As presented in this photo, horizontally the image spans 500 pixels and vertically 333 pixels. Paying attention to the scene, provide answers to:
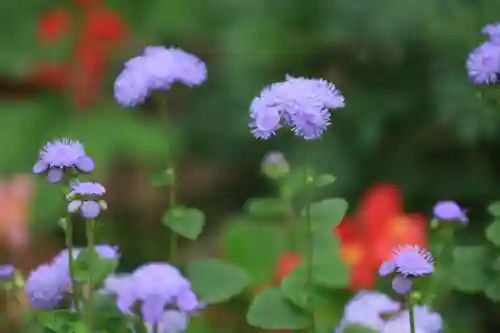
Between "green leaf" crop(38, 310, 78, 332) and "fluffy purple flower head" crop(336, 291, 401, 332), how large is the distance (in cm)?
18

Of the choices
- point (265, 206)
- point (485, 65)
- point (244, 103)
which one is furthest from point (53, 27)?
point (485, 65)

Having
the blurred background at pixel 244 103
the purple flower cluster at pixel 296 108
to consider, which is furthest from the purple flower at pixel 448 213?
the blurred background at pixel 244 103

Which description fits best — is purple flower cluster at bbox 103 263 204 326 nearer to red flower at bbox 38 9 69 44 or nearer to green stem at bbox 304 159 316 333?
green stem at bbox 304 159 316 333

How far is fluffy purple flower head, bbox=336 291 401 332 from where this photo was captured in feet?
2.72

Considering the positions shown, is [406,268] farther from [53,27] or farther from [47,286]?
[53,27]

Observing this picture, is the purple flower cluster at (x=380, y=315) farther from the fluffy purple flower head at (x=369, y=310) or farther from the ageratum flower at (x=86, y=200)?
the ageratum flower at (x=86, y=200)

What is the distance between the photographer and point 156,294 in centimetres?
70

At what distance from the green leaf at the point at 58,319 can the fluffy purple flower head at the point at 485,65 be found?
0.96 ft

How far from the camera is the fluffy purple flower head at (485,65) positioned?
2.55ft

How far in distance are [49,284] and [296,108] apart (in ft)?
0.64

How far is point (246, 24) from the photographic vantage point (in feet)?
5.88

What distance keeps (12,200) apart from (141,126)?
360 mm

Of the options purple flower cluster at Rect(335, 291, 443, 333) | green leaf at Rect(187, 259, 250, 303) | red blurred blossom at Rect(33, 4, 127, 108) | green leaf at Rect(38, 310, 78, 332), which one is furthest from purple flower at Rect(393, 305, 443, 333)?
red blurred blossom at Rect(33, 4, 127, 108)

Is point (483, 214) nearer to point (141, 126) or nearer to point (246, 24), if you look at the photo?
point (246, 24)
